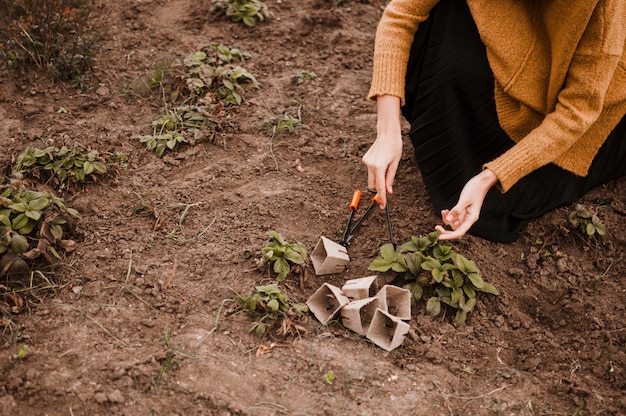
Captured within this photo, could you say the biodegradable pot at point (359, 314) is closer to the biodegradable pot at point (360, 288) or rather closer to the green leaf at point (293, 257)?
the biodegradable pot at point (360, 288)

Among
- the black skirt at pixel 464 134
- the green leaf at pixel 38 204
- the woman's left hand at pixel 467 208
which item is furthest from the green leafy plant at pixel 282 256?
the green leaf at pixel 38 204

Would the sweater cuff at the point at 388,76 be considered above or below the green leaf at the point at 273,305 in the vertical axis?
above

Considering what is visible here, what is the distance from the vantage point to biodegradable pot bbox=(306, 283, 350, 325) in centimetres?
205

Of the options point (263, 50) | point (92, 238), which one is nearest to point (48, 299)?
point (92, 238)

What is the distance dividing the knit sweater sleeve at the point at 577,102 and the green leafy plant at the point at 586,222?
0.45 m

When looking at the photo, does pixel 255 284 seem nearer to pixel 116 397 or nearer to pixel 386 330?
pixel 386 330

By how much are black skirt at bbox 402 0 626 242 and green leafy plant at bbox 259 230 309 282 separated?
2.00 ft

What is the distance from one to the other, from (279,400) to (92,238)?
954 mm

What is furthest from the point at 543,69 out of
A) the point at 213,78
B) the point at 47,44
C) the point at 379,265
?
the point at 47,44

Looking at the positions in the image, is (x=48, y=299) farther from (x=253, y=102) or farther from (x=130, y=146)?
(x=253, y=102)

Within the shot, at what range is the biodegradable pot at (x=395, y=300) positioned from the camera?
6.77ft

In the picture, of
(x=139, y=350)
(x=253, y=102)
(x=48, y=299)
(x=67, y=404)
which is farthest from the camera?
(x=253, y=102)

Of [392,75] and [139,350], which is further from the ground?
[392,75]

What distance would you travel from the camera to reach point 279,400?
1.81 m
